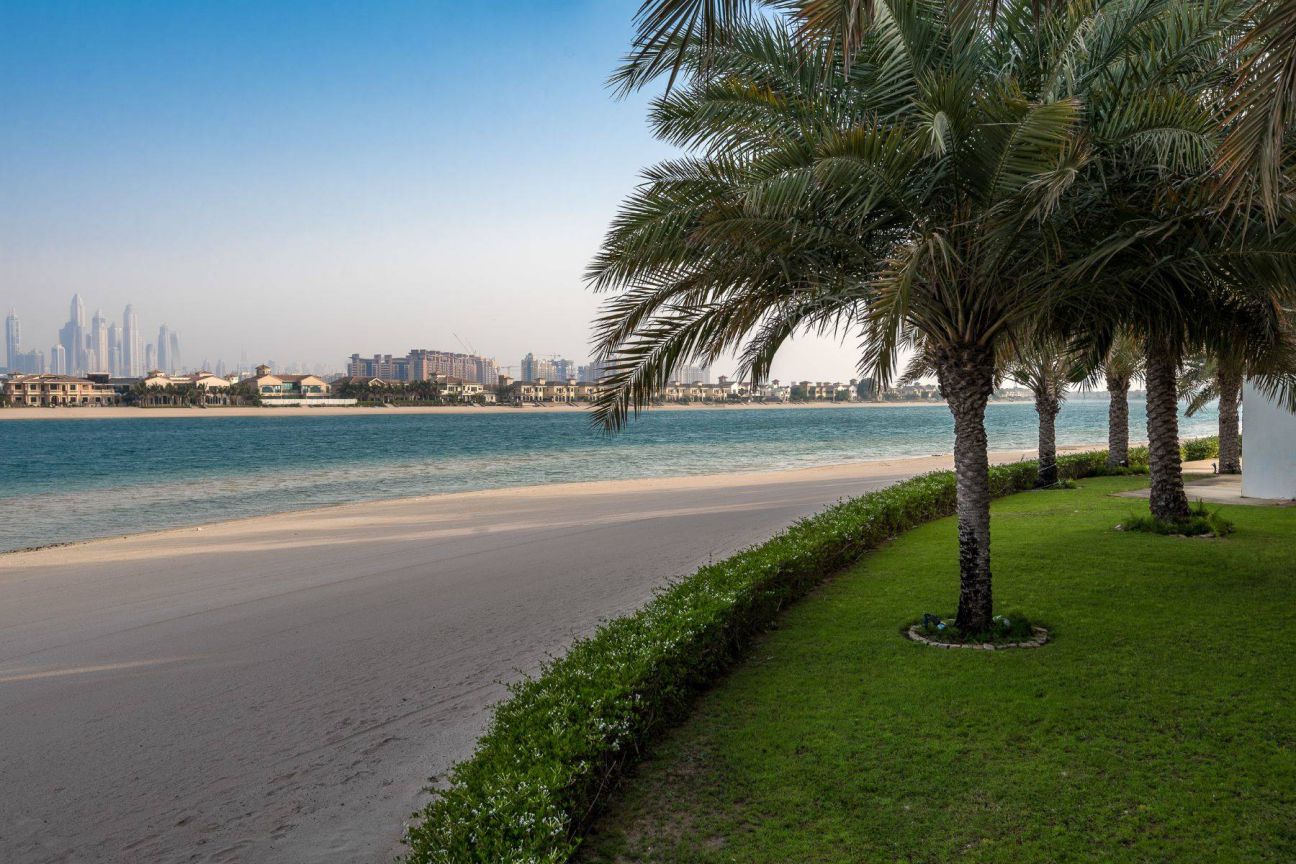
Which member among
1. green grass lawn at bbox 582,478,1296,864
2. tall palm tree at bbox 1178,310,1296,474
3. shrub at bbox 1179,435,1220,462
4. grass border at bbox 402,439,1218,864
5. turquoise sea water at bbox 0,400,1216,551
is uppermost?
tall palm tree at bbox 1178,310,1296,474

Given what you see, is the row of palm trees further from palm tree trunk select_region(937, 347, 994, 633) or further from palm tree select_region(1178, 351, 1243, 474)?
palm tree select_region(1178, 351, 1243, 474)

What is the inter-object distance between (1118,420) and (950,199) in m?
18.1

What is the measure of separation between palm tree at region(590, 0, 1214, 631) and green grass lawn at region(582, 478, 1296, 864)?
133 centimetres

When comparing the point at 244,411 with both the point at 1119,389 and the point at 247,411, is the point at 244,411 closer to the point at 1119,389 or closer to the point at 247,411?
the point at 247,411

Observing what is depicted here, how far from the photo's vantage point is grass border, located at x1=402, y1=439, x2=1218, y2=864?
11.4 feet

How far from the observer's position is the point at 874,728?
5.22 meters

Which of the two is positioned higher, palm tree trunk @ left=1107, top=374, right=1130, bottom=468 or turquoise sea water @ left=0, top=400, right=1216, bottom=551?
palm tree trunk @ left=1107, top=374, right=1130, bottom=468

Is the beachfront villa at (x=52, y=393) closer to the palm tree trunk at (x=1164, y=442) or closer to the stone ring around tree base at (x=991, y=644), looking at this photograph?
the palm tree trunk at (x=1164, y=442)

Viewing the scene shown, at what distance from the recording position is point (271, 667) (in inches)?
290

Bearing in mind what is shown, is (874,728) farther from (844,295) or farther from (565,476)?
(565,476)

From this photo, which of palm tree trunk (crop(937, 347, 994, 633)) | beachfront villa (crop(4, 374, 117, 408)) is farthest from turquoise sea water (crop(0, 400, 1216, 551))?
beachfront villa (crop(4, 374, 117, 408))

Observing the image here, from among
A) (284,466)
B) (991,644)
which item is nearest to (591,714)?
(991,644)

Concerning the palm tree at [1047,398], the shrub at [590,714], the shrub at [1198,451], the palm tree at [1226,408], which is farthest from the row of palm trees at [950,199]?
the shrub at [1198,451]

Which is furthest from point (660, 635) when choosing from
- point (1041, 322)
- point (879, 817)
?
point (1041, 322)
